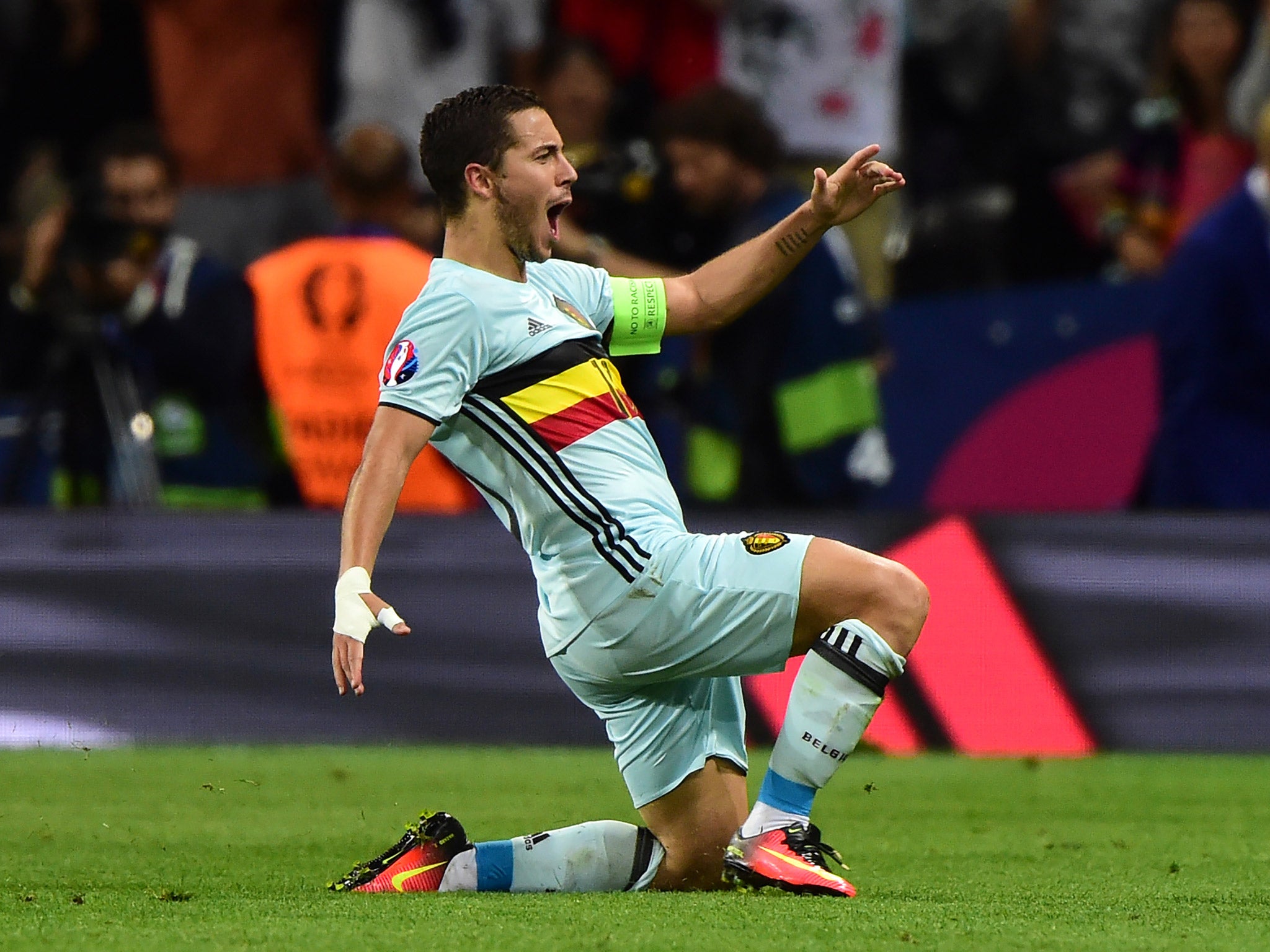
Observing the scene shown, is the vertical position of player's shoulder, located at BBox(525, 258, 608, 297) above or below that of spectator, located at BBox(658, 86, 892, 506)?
above

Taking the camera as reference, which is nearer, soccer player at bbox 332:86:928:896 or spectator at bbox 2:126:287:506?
soccer player at bbox 332:86:928:896

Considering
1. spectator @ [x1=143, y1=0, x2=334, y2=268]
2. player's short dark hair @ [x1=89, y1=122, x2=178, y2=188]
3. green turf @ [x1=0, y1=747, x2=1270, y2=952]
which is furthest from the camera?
spectator @ [x1=143, y1=0, x2=334, y2=268]

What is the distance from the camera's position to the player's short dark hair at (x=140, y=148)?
8055 mm

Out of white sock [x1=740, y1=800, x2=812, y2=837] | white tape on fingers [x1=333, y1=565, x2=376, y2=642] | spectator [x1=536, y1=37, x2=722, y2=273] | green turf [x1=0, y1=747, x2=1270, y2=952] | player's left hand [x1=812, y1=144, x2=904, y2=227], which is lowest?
green turf [x1=0, y1=747, x2=1270, y2=952]

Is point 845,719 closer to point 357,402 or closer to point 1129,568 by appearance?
point 1129,568

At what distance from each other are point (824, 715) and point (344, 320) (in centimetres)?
371

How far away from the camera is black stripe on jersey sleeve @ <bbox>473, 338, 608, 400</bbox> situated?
423 cm

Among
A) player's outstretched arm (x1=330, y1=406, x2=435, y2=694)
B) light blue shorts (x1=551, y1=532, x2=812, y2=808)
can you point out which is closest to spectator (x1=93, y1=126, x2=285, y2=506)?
light blue shorts (x1=551, y1=532, x2=812, y2=808)

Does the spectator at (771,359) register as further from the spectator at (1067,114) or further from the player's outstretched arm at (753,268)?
the player's outstretched arm at (753,268)

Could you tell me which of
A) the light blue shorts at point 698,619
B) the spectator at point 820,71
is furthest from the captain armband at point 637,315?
the spectator at point 820,71

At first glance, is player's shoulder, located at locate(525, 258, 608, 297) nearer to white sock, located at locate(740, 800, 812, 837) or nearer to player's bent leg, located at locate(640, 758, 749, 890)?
player's bent leg, located at locate(640, 758, 749, 890)

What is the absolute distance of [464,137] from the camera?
433 centimetres

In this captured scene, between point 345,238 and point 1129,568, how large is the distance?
117 inches

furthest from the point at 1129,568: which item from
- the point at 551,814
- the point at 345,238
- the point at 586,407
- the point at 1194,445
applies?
the point at 586,407
